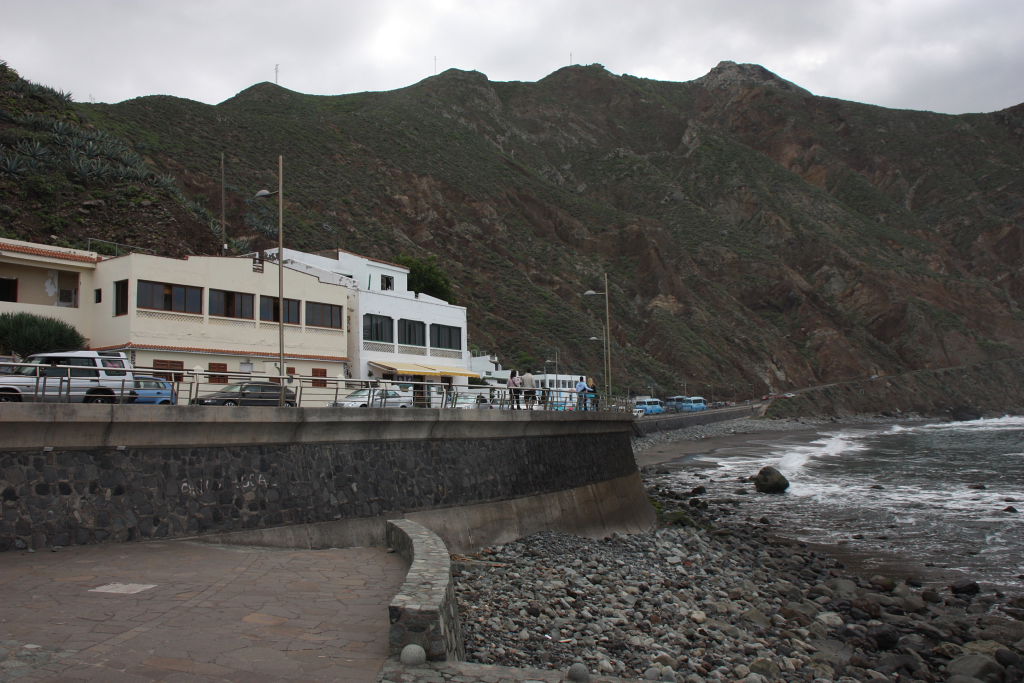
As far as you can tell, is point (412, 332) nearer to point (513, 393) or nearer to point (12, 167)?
point (513, 393)

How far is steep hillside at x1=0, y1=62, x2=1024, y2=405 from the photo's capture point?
223 ft

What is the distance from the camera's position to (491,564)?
14.8m

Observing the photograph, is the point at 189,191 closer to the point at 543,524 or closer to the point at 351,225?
the point at 351,225

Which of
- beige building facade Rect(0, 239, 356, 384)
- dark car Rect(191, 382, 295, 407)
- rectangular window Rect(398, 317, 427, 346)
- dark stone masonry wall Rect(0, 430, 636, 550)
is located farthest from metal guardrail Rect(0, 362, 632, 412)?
rectangular window Rect(398, 317, 427, 346)

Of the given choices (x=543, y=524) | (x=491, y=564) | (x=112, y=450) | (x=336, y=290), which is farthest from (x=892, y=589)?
(x=336, y=290)

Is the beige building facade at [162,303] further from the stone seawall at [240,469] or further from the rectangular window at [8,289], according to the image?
the stone seawall at [240,469]

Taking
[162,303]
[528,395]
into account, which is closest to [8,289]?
[162,303]

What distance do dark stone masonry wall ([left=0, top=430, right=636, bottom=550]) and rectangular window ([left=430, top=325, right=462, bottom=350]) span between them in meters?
19.8

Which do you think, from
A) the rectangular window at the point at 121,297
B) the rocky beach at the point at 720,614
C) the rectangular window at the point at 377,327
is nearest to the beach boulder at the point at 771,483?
the rocky beach at the point at 720,614

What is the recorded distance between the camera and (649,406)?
A: 7031 centimetres

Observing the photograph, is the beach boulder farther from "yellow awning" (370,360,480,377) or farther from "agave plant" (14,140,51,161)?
"agave plant" (14,140,51,161)

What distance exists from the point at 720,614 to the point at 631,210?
391 feet

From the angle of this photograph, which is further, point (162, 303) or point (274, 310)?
point (274, 310)

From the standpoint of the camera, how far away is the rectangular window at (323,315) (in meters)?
31.9
